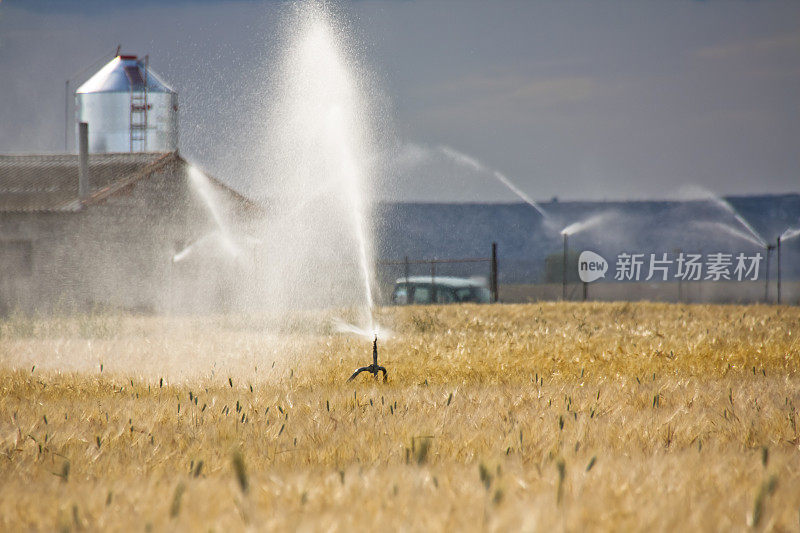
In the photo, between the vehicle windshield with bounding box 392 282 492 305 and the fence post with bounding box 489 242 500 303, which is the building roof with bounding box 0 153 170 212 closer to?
the vehicle windshield with bounding box 392 282 492 305

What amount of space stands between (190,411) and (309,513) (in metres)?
2.81

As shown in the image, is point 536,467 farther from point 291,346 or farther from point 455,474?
point 291,346

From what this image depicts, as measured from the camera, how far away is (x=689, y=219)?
80188 mm

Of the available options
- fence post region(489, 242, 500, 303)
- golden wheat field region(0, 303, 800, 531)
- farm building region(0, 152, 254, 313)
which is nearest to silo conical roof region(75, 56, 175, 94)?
farm building region(0, 152, 254, 313)

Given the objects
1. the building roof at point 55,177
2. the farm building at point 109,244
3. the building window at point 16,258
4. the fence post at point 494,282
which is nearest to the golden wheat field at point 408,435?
the fence post at point 494,282

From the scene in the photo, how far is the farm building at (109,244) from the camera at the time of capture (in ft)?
80.3

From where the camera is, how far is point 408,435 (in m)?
4.30

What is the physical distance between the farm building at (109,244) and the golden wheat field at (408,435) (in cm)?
1515

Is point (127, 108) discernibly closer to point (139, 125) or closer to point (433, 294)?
point (139, 125)

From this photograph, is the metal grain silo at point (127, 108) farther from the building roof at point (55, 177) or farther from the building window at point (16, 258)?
the building window at point (16, 258)

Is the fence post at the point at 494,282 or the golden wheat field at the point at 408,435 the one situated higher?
the fence post at the point at 494,282

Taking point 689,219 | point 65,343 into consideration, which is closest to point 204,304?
point 65,343

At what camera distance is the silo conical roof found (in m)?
30.7

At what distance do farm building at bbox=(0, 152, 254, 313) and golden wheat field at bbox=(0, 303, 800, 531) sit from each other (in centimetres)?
1515
